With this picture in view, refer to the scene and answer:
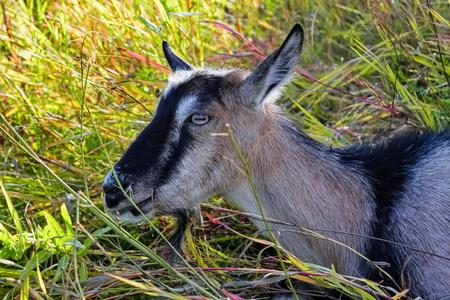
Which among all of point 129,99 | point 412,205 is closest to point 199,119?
point 412,205

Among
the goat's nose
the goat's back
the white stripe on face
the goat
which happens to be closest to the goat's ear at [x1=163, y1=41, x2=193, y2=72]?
the goat

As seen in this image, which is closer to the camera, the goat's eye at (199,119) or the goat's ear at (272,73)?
the goat's ear at (272,73)

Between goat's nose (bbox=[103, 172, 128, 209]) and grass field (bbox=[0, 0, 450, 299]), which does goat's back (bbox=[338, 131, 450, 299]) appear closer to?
grass field (bbox=[0, 0, 450, 299])

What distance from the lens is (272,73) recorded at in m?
2.62

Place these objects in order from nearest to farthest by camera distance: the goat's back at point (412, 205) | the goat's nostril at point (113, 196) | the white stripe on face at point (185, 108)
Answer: the goat's back at point (412, 205), the goat's nostril at point (113, 196), the white stripe on face at point (185, 108)

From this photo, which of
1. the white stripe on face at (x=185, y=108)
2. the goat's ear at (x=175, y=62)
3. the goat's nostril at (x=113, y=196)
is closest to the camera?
the goat's nostril at (x=113, y=196)

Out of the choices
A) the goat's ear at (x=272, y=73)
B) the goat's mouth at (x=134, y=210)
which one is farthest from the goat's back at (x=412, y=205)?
the goat's mouth at (x=134, y=210)

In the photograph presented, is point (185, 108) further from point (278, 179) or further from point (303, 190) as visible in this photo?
point (303, 190)

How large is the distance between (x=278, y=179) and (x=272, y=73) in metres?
0.54

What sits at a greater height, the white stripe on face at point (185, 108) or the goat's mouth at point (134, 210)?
the white stripe on face at point (185, 108)

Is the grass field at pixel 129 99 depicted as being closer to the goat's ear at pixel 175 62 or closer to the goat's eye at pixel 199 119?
the goat's ear at pixel 175 62

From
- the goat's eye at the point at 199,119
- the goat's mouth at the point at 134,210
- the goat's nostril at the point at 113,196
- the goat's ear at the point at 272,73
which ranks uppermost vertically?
the goat's ear at the point at 272,73

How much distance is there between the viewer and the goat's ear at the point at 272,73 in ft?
8.32

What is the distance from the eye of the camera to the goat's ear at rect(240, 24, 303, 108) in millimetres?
2537
